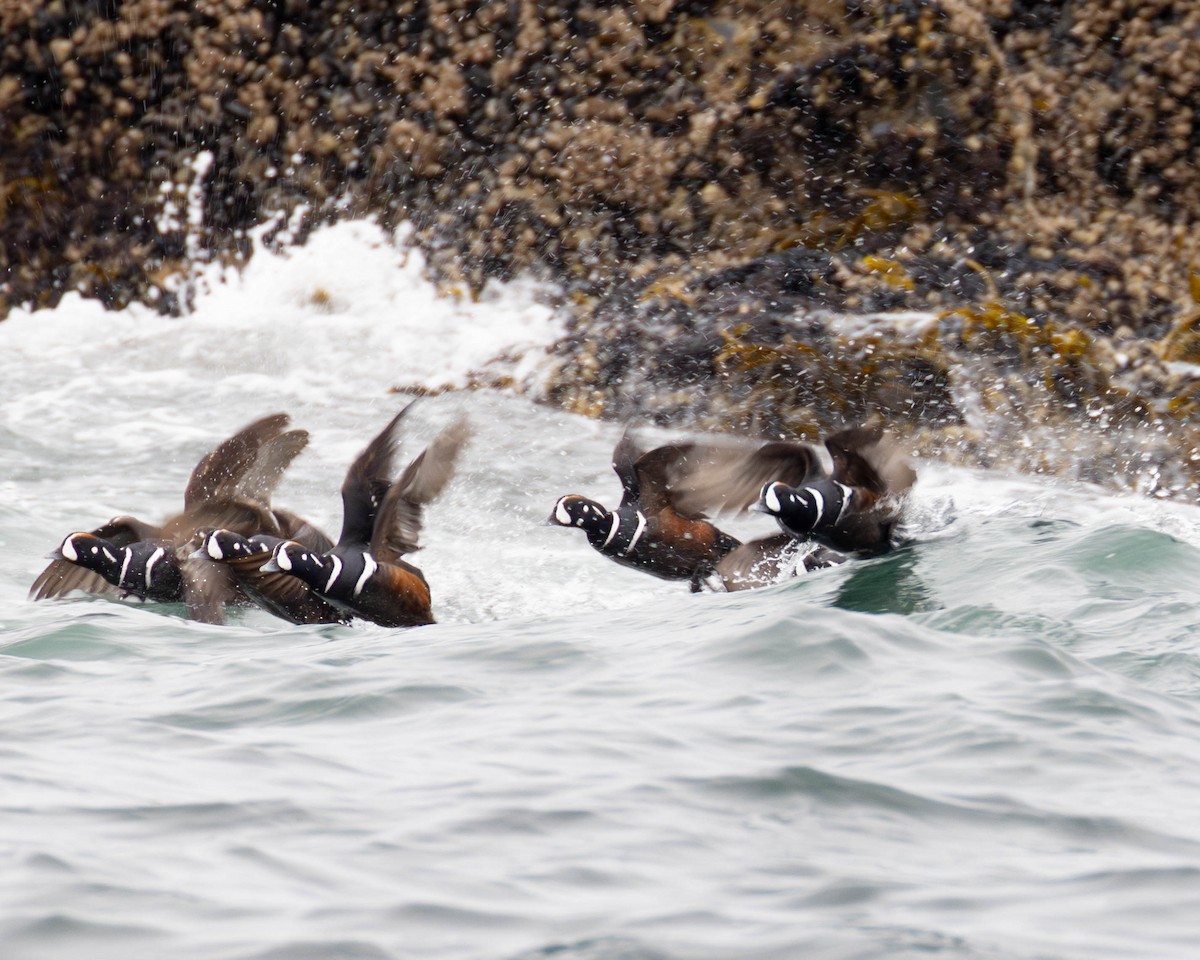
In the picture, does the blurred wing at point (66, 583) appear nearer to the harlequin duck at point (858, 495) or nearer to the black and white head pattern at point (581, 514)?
the black and white head pattern at point (581, 514)

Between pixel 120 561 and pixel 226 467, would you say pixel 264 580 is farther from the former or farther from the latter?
pixel 226 467

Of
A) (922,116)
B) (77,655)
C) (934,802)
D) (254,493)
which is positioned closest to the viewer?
(934,802)

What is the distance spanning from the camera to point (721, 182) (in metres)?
14.1

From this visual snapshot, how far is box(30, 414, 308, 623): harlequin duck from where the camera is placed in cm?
732

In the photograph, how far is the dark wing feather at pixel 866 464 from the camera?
748 centimetres

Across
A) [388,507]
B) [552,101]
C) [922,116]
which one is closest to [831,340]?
[922,116]

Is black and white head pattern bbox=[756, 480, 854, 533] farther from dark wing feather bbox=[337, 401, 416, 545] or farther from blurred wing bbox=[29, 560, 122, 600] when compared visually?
blurred wing bbox=[29, 560, 122, 600]

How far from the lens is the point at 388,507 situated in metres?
7.51

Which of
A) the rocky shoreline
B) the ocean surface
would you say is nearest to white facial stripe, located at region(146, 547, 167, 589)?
the ocean surface

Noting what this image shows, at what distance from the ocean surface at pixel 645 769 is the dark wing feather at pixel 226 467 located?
1.05 m

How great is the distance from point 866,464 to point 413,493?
2.21 m

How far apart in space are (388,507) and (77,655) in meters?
1.91

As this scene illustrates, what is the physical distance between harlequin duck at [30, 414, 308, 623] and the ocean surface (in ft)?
0.62

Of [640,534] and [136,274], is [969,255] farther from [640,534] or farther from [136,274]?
[136,274]
